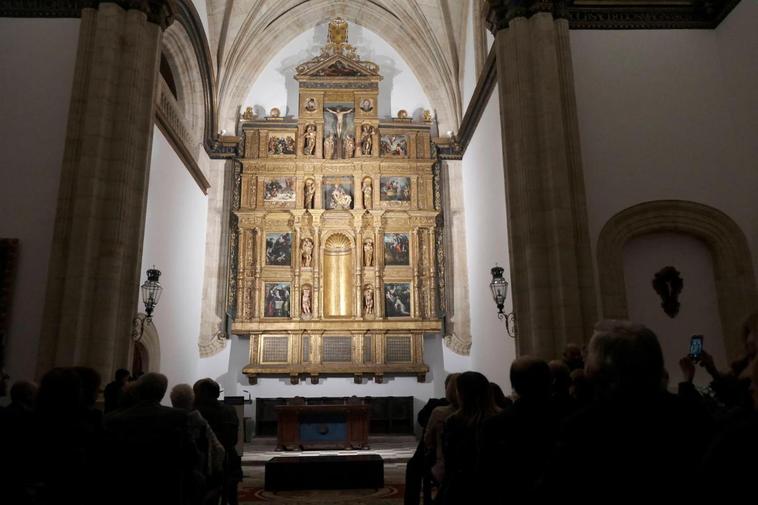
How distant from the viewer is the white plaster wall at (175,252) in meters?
12.7

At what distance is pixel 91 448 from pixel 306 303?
13862 mm

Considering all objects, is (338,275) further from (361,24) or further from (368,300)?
(361,24)

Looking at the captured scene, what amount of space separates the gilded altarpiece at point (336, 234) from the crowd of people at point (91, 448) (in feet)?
41.1

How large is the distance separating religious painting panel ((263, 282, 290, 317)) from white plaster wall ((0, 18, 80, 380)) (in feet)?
26.1

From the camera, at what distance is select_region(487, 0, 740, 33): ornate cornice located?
1064cm

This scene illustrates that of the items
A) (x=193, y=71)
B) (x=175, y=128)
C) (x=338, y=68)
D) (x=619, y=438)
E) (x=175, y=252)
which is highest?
(x=338, y=68)

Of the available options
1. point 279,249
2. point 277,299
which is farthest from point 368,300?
point 279,249

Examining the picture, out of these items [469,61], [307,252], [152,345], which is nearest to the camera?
[152,345]

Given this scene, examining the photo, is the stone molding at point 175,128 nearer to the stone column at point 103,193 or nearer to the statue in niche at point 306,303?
the stone column at point 103,193

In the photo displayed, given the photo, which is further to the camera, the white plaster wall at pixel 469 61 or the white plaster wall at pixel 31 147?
the white plaster wall at pixel 469 61

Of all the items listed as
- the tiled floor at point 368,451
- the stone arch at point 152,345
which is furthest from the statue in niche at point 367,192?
the stone arch at point 152,345

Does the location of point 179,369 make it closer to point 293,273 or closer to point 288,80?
point 293,273

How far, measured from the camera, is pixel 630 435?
1.85 m

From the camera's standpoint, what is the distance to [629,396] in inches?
76.2
